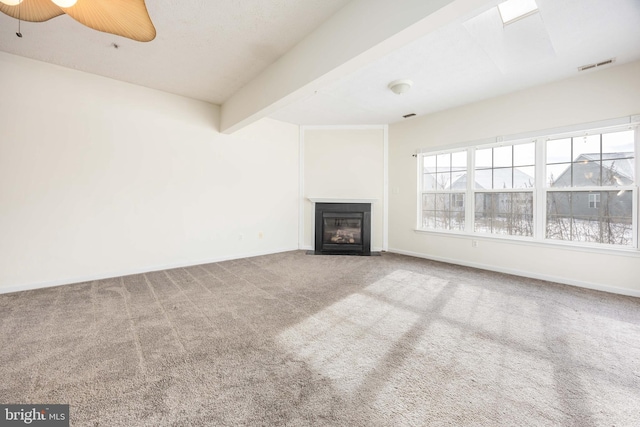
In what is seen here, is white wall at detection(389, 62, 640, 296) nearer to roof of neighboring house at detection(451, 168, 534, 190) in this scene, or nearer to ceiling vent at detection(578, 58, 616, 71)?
ceiling vent at detection(578, 58, 616, 71)

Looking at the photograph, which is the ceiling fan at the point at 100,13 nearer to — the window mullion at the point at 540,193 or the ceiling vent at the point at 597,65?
the ceiling vent at the point at 597,65

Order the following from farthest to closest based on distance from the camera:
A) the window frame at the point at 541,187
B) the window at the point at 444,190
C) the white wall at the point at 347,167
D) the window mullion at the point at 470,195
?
the white wall at the point at 347,167 < the window at the point at 444,190 < the window mullion at the point at 470,195 < the window frame at the point at 541,187

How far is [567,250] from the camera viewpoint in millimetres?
3316

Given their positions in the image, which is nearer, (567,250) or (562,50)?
(562,50)

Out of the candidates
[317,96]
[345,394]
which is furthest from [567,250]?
[317,96]

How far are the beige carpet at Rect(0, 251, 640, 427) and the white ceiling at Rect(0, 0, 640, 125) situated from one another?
105 inches

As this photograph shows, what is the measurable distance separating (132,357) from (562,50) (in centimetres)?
479

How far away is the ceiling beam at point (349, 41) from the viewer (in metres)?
1.64

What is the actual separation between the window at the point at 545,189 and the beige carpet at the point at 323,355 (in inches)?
34.9

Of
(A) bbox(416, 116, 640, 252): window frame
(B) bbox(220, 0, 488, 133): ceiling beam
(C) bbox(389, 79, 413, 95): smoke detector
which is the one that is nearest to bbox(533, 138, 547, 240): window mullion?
(A) bbox(416, 116, 640, 252): window frame

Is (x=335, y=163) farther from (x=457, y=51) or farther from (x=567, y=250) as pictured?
(x=567, y=250)

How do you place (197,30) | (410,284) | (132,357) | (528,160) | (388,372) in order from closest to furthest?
(388,372), (132,357), (197,30), (410,284), (528,160)

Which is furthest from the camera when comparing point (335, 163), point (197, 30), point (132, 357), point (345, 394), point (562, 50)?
point (335, 163)

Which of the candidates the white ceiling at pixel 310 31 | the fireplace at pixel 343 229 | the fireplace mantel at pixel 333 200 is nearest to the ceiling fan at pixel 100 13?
the white ceiling at pixel 310 31
